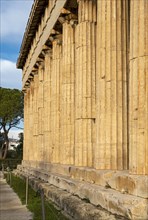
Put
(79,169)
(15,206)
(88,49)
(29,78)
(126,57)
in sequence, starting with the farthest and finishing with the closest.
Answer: (29,78) → (15,206) → (88,49) → (79,169) → (126,57)

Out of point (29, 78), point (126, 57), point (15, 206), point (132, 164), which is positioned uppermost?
point (29, 78)

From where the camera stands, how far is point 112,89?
14570mm

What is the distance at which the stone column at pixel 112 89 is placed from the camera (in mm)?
14500

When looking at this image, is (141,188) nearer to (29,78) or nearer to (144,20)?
(144,20)

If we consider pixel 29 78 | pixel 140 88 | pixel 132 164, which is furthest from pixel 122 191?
pixel 29 78

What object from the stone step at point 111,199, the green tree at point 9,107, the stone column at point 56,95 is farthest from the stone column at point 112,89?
the green tree at point 9,107

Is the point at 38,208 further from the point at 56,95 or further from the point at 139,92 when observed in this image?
the point at 56,95

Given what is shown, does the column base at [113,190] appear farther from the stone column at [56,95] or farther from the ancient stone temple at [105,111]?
the stone column at [56,95]

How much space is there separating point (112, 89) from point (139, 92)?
354 centimetres

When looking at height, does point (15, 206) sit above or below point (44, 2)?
below

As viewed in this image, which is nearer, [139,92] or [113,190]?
[139,92]

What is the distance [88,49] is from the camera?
59.6 feet

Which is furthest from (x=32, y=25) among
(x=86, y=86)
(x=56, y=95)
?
(x=86, y=86)

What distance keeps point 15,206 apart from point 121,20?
384 inches
